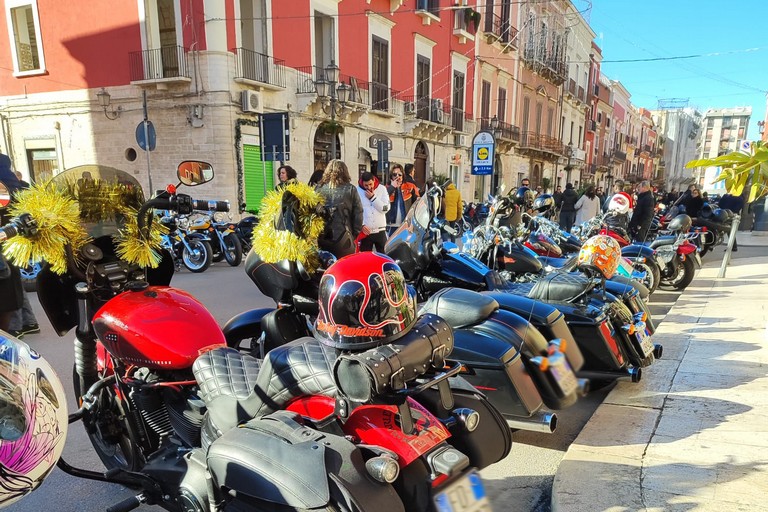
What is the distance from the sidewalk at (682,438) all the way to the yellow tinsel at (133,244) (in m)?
2.14

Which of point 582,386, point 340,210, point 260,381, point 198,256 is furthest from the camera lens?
point 198,256

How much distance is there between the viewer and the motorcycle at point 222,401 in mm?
1331

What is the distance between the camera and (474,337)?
256 cm

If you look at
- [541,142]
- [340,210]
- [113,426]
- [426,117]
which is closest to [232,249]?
[340,210]

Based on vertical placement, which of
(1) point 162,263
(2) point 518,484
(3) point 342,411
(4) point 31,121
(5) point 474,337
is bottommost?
(2) point 518,484

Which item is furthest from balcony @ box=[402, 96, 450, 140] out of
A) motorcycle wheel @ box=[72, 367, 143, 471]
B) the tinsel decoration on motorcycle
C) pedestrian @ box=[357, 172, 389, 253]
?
motorcycle wheel @ box=[72, 367, 143, 471]

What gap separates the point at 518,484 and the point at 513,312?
90cm

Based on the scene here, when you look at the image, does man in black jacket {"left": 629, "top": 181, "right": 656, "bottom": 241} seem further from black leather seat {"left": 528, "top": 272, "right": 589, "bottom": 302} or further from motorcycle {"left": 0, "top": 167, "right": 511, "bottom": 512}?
motorcycle {"left": 0, "top": 167, "right": 511, "bottom": 512}

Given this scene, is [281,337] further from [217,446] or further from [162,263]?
[217,446]

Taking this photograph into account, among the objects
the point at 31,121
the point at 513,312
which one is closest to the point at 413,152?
the point at 31,121

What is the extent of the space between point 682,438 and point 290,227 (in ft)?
7.98

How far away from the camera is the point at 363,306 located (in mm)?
1509

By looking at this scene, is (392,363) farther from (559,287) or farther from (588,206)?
(588,206)

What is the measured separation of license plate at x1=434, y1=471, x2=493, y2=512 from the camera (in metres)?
1.16
